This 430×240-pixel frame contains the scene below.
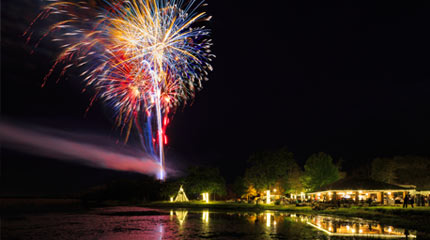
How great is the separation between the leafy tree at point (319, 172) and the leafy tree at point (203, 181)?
1878 centimetres

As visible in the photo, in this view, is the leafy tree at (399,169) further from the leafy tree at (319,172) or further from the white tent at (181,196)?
the white tent at (181,196)

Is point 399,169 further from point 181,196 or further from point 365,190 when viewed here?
point 181,196

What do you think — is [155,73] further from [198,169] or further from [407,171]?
[407,171]

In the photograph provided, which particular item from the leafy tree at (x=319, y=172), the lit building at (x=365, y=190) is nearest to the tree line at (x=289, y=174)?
the leafy tree at (x=319, y=172)

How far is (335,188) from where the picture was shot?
163 feet

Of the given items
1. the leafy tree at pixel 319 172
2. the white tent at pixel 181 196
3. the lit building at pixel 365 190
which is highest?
the leafy tree at pixel 319 172

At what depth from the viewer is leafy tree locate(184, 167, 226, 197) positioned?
74.4 m

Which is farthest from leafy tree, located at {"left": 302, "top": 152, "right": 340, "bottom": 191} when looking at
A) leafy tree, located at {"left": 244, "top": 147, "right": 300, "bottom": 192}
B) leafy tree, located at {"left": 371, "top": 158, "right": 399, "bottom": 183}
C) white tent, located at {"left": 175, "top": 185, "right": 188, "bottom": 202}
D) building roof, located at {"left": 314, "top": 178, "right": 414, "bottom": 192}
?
white tent, located at {"left": 175, "top": 185, "right": 188, "bottom": 202}

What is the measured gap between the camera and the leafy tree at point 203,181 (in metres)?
74.4

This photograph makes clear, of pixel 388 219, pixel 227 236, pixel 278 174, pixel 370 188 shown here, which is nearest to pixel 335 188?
pixel 370 188

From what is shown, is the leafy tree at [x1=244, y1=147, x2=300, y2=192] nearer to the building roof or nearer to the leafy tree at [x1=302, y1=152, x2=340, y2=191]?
the leafy tree at [x1=302, y1=152, x2=340, y2=191]

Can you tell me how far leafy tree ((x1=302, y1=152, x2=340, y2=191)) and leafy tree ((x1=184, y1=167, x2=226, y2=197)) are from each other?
18783mm

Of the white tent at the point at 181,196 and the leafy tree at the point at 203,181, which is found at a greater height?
the leafy tree at the point at 203,181

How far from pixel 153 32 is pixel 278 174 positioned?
39061 millimetres
